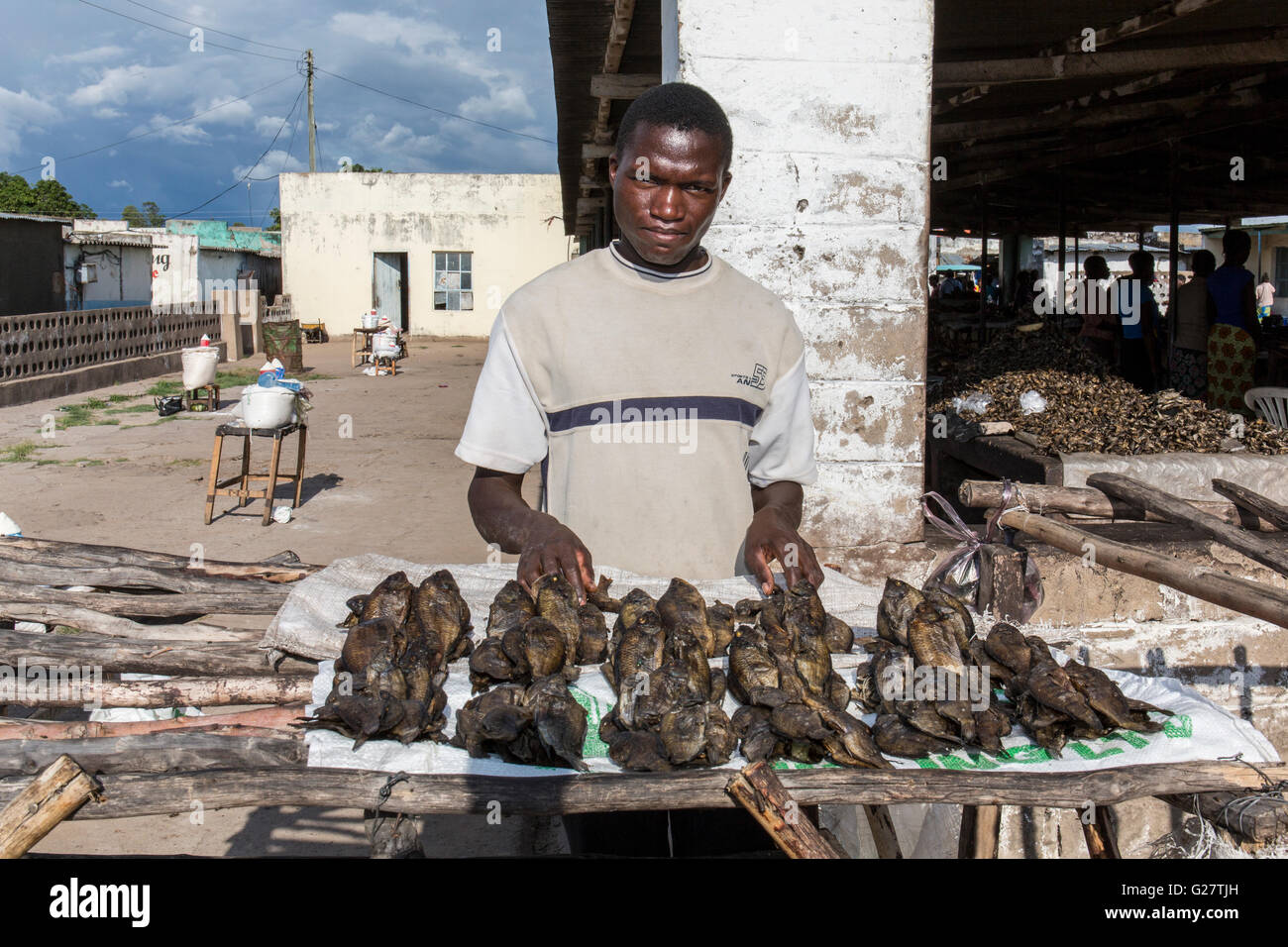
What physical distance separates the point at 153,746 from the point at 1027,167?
11382 millimetres

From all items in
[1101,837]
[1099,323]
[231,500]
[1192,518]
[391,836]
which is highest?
[1099,323]

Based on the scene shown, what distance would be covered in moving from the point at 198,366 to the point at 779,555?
42.2 ft

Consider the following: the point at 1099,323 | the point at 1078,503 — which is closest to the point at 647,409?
the point at 1078,503

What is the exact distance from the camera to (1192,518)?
10.8ft

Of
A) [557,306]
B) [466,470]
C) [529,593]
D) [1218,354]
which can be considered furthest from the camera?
[466,470]

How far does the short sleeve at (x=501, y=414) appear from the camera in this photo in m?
2.57

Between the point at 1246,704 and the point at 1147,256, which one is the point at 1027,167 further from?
the point at 1246,704

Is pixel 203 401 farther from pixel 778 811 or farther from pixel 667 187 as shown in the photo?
pixel 778 811

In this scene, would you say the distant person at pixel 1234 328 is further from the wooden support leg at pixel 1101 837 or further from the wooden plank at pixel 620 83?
the wooden support leg at pixel 1101 837

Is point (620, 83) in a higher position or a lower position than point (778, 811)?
higher

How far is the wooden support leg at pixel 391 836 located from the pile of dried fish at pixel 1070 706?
1193mm

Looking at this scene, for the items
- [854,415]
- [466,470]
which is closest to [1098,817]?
[854,415]

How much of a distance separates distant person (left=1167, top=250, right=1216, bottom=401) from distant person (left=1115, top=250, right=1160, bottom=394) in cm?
63
